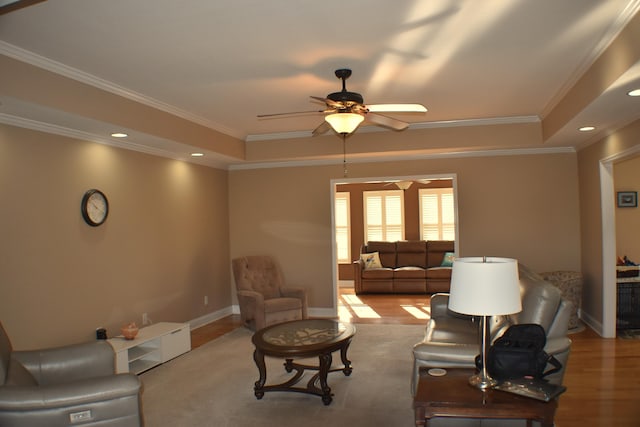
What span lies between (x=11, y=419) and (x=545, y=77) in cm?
451

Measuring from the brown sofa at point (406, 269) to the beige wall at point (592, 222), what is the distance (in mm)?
2811

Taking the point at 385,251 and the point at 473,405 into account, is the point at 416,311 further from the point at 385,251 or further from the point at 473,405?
the point at 473,405

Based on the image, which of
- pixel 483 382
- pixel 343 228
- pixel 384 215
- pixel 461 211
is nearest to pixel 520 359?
pixel 483 382

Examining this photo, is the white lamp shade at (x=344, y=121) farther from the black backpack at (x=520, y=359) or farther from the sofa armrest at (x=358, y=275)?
the sofa armrest at (x=358, y=275)

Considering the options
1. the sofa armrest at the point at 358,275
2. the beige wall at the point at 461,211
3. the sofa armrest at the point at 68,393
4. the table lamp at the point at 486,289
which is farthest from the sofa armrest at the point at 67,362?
the sofa armrest at the point at 358,275

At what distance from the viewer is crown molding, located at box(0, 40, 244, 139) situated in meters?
3.28

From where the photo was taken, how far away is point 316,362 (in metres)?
4.91

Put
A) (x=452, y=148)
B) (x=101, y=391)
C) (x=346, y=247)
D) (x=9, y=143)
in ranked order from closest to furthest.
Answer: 1. (x=101, y=391)
2. (x=9, y=143)
3. (x=452, y=148)
4. (x=346, y=247)

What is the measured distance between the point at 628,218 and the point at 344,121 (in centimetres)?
518

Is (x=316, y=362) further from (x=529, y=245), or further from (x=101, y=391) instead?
(x=529, y=245)

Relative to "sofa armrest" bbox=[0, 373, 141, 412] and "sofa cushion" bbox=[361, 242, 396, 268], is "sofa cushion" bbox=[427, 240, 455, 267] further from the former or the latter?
"sofa armrest" bbox=[0, 373, 141, 412]

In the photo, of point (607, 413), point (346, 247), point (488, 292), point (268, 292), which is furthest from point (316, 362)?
point (346, 247)

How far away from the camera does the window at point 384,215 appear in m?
10.1

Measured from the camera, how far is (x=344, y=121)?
3785 millimetres
